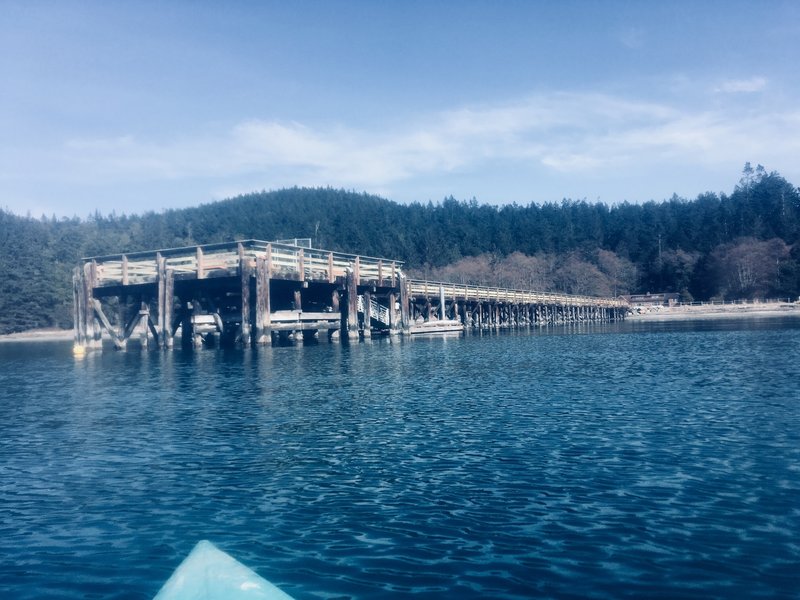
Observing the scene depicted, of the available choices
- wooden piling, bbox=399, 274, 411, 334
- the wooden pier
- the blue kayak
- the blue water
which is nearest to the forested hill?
the wooden pier

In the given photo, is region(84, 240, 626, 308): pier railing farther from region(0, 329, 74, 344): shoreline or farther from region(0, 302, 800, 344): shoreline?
region(0, 329, 74, 344): shoreline

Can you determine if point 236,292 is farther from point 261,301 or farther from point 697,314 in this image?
point 697,314

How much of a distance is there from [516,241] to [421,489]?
547 ft

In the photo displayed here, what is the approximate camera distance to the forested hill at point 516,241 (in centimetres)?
11400

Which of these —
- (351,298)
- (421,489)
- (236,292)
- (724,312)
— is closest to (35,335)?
(236,292)

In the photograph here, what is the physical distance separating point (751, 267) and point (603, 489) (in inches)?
5003

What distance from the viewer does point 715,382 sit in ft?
62.4

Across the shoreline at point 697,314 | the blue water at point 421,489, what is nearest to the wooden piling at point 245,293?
the blue water at point 421,489

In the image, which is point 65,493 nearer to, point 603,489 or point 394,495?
point 394,495

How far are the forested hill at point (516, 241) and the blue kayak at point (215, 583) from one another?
110 m

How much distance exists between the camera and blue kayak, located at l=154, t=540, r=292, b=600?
572 cm

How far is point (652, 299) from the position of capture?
14062 cm

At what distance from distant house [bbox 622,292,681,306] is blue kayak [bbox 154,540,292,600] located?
451 feet

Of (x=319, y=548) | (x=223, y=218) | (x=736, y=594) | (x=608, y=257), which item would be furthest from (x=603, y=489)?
(x=223, y=218)
